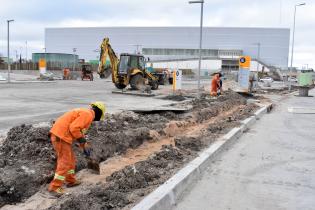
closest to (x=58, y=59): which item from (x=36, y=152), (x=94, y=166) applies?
(x=36, y=152)

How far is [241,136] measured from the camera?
1173cm

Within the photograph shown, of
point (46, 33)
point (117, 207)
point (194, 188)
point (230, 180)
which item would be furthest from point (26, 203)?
point (46, 33)

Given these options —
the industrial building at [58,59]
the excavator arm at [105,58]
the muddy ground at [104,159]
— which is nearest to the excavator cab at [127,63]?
the excavator arm at [105,58]

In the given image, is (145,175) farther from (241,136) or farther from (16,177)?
(241,136)

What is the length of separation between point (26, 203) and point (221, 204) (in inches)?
108

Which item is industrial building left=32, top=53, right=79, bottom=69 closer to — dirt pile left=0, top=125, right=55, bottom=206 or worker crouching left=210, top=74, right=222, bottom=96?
worker crouching left=210, top=74, right=222, bottom=96

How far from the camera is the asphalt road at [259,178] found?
582cm

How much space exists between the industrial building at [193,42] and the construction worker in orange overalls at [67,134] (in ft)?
341

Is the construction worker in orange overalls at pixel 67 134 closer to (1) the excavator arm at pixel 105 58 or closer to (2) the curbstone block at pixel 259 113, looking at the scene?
(2) the curbstone block at pixel 259 113

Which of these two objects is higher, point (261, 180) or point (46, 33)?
point (46, 33)

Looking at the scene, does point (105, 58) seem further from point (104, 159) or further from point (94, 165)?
point (94, 165)

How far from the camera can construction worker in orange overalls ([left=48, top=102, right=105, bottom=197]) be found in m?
5.43

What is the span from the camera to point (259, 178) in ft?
23.6

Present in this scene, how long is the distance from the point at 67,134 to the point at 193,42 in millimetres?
116300
